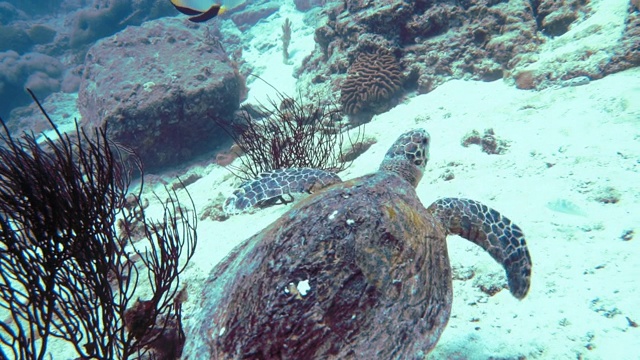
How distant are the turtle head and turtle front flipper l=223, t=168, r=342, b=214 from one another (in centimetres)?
80

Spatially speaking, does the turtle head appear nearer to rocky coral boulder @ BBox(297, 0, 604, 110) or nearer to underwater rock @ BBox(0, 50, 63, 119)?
rocky coral boulder @ BBox(297, 0, 604, 110)

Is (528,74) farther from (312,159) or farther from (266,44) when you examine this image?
(266,44)

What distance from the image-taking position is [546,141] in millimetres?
4496

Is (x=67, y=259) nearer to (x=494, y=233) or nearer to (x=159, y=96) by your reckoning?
(x=494, y=233)

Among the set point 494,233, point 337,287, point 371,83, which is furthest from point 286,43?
point 337,287

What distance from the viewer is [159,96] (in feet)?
28.6

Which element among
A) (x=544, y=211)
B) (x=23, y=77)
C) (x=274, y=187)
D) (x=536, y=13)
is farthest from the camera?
(x=23, y=77)

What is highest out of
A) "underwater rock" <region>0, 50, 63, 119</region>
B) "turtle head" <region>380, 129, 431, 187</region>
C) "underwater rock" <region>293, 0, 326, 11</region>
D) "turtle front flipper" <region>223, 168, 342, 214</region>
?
"underwater rock" <region>0, 50, 63, 119</region>

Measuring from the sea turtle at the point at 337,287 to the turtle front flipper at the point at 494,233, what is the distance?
652mm

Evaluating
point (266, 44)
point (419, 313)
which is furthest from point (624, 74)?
point (266, 44)

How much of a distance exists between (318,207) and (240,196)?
202 centimetres

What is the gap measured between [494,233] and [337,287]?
1830 millimetres

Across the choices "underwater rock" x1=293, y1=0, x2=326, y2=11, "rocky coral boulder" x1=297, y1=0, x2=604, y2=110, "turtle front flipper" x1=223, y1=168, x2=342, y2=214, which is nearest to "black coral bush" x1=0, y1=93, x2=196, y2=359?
"turtle front flipper" x1=223, y1=168, x2=342, y2=214

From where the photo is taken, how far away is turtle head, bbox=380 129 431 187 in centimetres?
398
